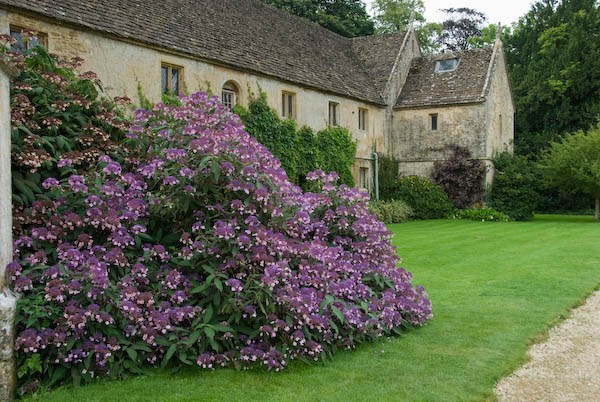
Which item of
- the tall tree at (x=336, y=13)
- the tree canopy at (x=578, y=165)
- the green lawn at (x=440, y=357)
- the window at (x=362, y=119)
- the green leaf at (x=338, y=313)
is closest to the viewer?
the green lawn at (x=440, y=357)

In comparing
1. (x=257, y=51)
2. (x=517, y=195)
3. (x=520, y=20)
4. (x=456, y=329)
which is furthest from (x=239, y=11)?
(x=520, y=20)

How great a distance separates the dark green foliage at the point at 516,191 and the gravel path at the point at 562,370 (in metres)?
21.0

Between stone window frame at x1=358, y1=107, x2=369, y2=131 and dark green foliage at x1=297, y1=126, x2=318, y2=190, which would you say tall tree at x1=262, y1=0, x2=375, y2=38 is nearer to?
stone window frame at x1=358, y1=107, x2=369, y2=131

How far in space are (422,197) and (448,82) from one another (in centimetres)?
647

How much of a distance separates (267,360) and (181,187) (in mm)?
1836

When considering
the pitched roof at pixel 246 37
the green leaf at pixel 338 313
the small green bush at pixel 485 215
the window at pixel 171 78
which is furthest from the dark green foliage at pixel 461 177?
the green leaf at pixel 338 313

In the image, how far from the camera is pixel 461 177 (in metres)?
26.7

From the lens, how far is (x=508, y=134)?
30.7 meters

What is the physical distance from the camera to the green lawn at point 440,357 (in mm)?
4348

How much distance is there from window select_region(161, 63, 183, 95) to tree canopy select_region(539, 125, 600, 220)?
18475 mm

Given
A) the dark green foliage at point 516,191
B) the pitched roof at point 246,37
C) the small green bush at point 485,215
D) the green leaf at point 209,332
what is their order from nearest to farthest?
the green leaf at point 209,332 → the pitched roof at point 246,37 → the small green bush at point 485,215 → the dark green foliage at point 516,191

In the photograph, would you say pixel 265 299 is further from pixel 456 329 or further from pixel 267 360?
pixel 456 329

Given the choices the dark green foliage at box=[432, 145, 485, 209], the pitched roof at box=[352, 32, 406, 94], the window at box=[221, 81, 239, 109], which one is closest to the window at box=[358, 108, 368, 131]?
the pitched roof at box=[352, 32, 406, 94]

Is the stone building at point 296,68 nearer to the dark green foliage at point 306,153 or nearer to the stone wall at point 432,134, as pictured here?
the stone wall at point 432,134
